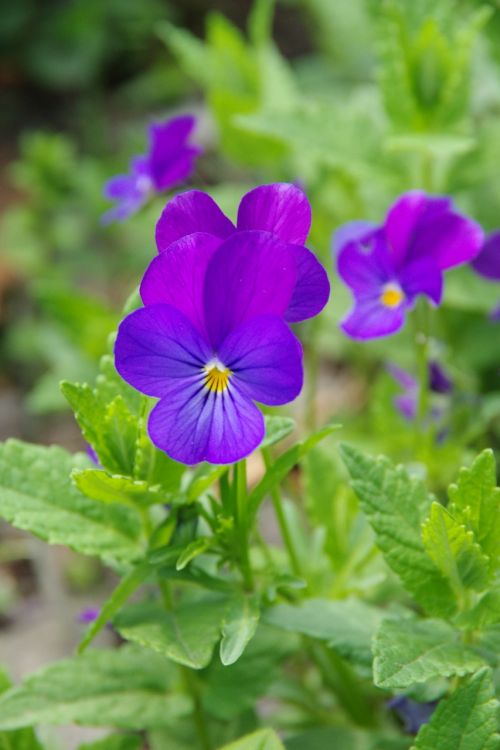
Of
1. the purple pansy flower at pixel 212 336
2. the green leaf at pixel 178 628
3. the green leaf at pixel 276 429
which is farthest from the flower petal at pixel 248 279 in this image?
the green leaf at pixel 178 628

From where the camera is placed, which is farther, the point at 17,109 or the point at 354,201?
the point at 17,109

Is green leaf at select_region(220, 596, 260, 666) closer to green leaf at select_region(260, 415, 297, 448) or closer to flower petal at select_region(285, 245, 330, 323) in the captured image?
green leaf at select_region(260, 415, 297, 448)

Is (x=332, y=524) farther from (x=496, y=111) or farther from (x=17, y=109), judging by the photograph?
(x=17, y=109)

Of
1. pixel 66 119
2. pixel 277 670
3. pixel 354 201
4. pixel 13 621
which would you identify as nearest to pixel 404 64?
pixel 354 201

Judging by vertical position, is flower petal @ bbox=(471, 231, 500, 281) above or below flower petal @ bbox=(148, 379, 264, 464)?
above

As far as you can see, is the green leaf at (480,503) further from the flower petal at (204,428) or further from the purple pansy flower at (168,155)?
the purple pansy flower at (168,155)

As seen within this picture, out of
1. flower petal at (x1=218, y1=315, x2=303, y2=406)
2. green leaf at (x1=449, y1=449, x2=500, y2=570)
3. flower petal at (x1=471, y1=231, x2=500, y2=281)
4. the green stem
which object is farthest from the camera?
flower petal at (x1=471, y1=231, x2=500, y2=281)

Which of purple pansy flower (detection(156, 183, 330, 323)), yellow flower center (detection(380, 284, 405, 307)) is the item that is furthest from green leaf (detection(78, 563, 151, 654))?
yellow flower center (detection(380, 284, 405, 307))
